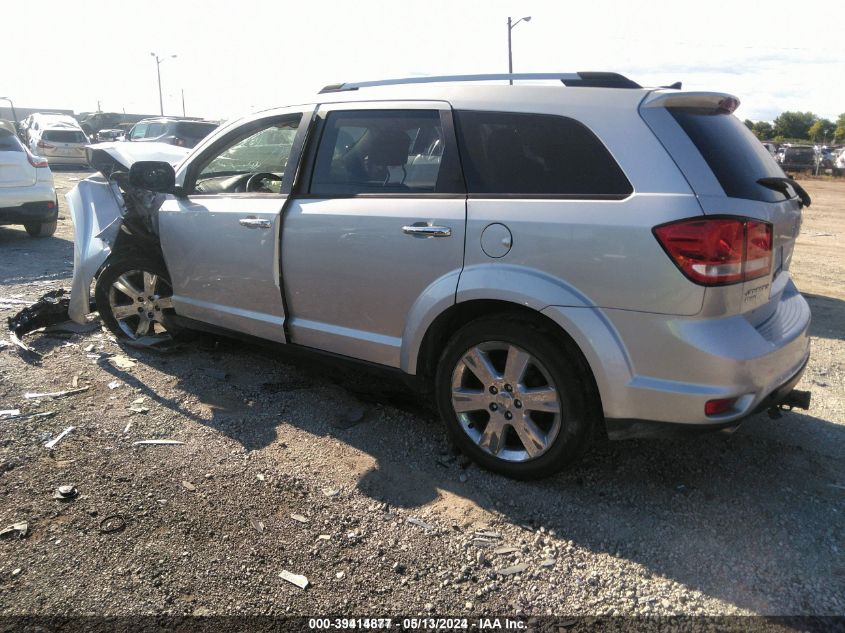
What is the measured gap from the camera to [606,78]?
9.89 feet

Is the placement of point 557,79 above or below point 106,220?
above

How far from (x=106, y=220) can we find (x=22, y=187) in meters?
5.61

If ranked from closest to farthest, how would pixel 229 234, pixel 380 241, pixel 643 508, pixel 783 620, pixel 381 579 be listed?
pixel 783 620 → pixel 381 579 → pixel 643 508 → pixel 380 241 → pixel 229 234

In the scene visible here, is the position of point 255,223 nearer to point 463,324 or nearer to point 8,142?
point 463,324

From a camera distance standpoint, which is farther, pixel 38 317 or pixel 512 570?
pixel 38 317

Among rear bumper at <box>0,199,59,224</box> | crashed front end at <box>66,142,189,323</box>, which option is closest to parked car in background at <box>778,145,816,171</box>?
rear bumper at <box>0,199,59,224</box>

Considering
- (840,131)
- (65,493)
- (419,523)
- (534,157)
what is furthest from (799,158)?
(840,131)

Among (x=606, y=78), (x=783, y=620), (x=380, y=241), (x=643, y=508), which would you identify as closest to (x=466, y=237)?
(x=380, y=241)

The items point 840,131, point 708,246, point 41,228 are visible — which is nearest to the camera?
point 708,246

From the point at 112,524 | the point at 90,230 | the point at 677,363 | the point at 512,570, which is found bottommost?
the point at 512,570

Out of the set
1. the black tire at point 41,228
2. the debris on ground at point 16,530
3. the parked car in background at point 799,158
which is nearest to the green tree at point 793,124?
the parked car in background at point 799,158

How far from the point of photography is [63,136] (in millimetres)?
23578

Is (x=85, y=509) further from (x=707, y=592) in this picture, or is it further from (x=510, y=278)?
(x=707, y=592)

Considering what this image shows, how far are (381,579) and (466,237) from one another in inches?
60.9
